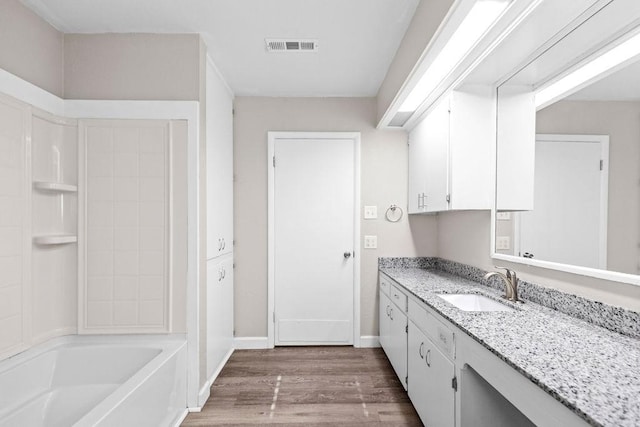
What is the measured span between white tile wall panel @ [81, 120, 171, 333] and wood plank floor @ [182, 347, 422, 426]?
2.44 ft

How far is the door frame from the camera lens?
3357mm

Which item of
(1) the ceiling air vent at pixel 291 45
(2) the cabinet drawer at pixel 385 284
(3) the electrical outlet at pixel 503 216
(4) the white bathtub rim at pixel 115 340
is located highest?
(1) the ceiling air vent at pixel 291 45

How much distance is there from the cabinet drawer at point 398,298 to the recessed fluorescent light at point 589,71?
1.47m

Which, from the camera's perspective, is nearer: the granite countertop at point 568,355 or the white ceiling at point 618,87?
the granite countertop at point 568,355

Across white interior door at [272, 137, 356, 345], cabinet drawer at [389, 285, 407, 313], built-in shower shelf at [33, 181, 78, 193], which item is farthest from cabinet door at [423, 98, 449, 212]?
built-in shower shelf at [33, 181, 78, 193]

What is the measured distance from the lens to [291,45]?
244 centimetres

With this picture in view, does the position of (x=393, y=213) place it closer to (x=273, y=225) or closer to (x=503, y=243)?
(x=273, y=225)

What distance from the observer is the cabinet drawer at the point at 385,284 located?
298 cm

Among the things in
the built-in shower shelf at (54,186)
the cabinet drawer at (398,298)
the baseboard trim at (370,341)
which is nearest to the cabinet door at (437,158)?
the cabinet drawer at (398,298)

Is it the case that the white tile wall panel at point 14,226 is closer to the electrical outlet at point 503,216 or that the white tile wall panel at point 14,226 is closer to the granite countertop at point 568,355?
the granite countertop at point 568,355

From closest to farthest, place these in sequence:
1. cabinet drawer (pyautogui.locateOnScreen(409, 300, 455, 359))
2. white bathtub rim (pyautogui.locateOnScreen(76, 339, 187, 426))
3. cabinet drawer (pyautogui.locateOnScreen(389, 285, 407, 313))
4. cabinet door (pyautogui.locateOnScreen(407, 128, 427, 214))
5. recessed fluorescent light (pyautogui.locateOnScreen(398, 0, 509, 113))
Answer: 1. white bathtub rim (pyautogui.locateOnScreen(76, 339, 187, 426))
2. recessed fluorescent light (pyautogui.locateOnScreen(398, 0, 509, 113))
3. cabinet drawer (pyautogui.locateOnScreen(409, 300, 455, 359))
4. cabinet drawer (pyautogui.locateOnScreen(389, 285, 407, 313))
5. cabinet door (pyautogui.locateOnScreen(407, 128, 427, 214))

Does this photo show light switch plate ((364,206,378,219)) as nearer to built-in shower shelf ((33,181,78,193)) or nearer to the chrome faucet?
the chrome faucet

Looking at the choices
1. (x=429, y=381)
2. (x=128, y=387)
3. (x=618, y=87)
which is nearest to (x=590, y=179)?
(x=618, y=87)

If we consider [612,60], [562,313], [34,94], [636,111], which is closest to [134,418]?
[34,94]
